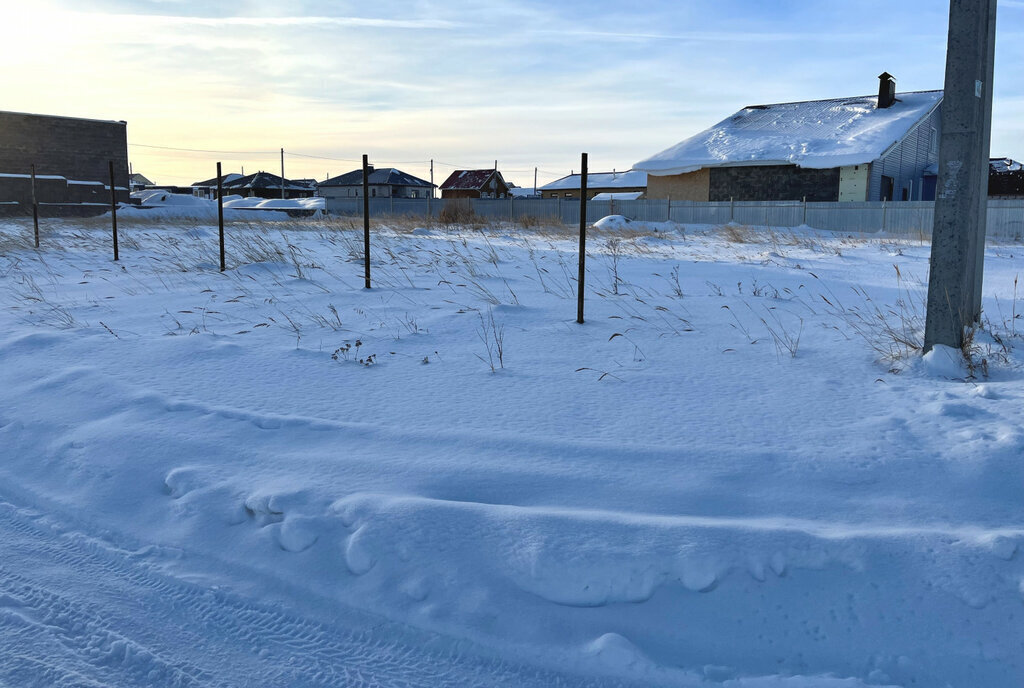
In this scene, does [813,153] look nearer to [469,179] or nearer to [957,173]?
[957,173]

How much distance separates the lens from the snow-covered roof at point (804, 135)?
27625 millimetres

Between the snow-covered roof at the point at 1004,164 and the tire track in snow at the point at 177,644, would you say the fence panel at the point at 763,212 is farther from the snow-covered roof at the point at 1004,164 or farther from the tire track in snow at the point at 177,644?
the snow-covered roof at the point at 1004,164

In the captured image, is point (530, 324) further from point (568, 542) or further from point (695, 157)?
point (695, 157)

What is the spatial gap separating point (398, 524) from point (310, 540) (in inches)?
11.9

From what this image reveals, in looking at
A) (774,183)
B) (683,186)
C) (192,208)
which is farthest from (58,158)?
(774,183)

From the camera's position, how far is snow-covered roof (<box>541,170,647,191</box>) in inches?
2295

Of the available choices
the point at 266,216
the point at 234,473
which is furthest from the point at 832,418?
the point at 266,216

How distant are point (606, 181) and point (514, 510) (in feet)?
200

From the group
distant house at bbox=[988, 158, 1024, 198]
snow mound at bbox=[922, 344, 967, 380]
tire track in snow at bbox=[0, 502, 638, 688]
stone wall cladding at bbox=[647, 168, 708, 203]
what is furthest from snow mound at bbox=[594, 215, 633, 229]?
tire track in snow at bbox=[0, 502, 638, 688]

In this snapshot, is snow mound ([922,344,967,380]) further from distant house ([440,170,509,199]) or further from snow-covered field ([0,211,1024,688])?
distant house ([440,170,509,199])

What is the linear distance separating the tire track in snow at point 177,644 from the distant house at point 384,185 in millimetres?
55500

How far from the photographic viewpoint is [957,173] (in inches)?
165

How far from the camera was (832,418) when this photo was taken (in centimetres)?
346

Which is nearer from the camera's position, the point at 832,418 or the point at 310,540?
the point at 310,540
